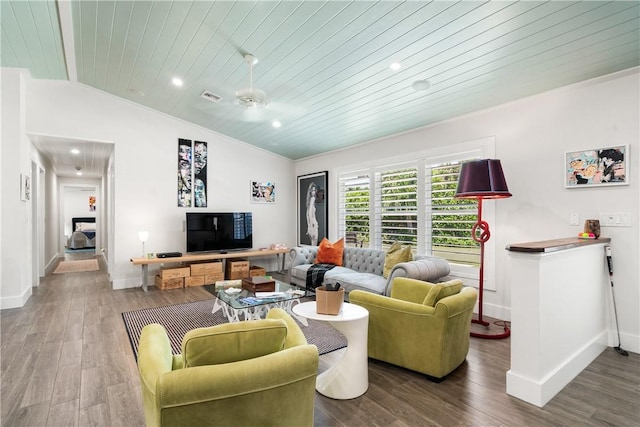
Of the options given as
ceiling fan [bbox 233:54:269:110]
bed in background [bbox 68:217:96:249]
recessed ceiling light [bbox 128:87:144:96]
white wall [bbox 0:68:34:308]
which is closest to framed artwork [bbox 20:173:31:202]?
white wall [bbox 0:68:34:308]

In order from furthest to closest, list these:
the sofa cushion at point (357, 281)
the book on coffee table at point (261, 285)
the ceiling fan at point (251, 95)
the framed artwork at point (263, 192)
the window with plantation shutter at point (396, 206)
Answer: the framed artwork at point (263, 192) → the window with plantation shutter at point (396, 206) → the book on coffee table at point (261, 285) → the sofa cushion at point (357, 281) → the ceiling fan at point (251, 95)

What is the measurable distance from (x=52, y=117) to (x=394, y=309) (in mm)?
5718

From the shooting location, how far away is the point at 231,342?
134 cm

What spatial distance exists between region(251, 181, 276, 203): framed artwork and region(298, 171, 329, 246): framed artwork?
0.61 metres

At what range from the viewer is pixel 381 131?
5.02m

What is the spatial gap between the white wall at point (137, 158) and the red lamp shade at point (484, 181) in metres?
4.66

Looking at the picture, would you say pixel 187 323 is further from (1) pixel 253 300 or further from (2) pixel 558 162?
(2) pixel 558 162

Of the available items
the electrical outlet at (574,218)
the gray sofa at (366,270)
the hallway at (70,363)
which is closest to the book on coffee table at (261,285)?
the gray sofa at (366,270)

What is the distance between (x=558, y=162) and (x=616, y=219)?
743 millimetres

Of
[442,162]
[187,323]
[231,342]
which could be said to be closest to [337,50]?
[442,162]

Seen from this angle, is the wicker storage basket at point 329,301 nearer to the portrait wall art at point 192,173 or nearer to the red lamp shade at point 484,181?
the red lamp shade at point 484,181

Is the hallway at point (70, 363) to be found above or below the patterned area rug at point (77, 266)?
below

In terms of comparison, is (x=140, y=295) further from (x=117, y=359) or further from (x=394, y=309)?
(x=394, y=309)

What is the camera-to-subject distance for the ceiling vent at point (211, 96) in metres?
4.64
